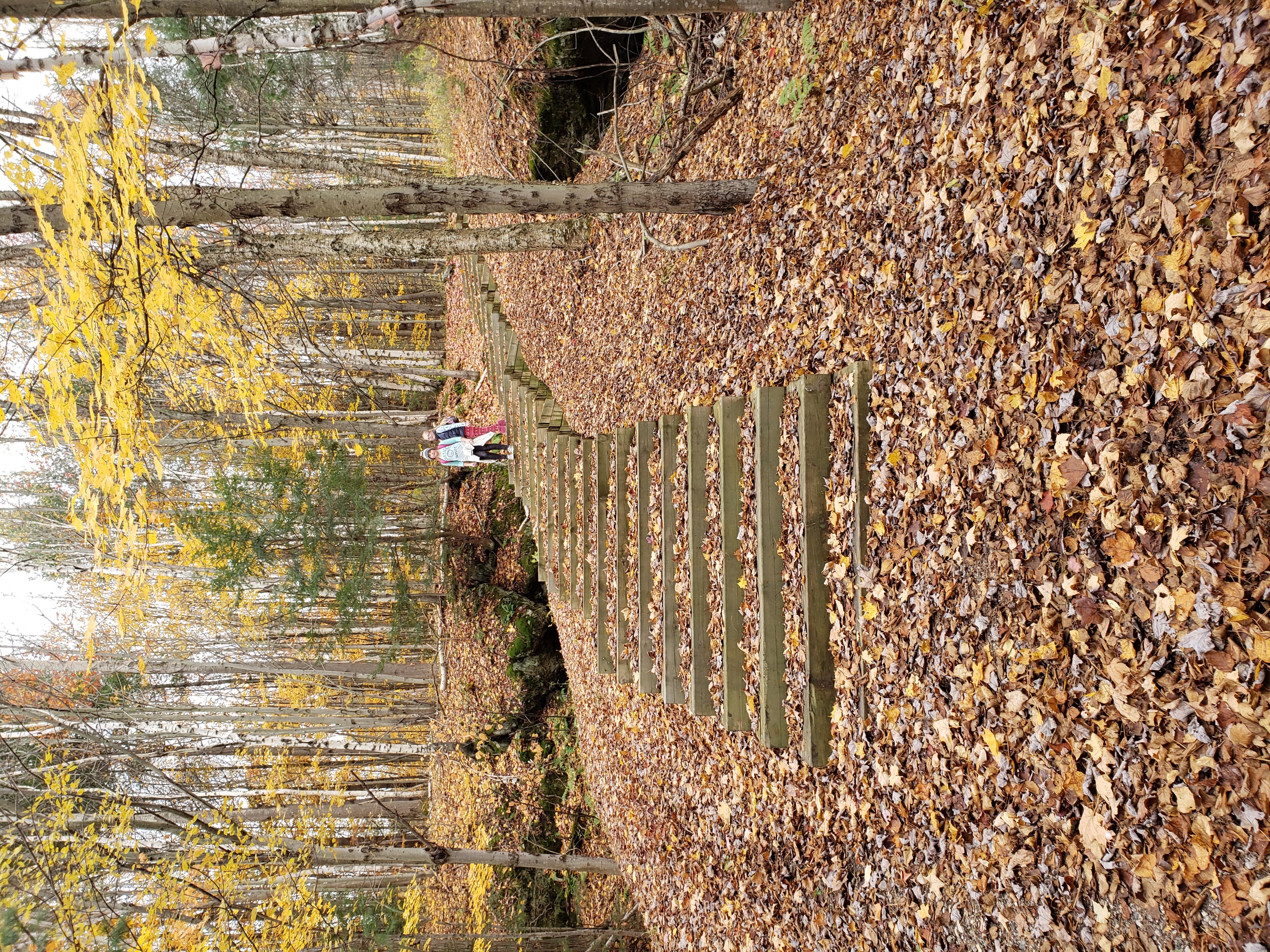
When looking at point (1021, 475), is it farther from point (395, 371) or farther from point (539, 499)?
point (395, 371)

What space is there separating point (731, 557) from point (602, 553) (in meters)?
2.37

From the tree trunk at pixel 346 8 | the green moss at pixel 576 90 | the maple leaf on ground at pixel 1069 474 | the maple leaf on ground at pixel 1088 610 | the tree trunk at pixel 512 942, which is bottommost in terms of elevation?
the tree trunk at pixel 512 942

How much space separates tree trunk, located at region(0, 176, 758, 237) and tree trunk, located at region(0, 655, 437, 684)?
9400 millimetres

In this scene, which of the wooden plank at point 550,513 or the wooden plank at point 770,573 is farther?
the wooden plank at point 550,513

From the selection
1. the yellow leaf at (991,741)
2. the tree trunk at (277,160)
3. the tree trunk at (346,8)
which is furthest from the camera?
the tree trunk at (277,160)

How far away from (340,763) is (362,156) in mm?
12766

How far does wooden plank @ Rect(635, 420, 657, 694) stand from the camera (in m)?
5.78

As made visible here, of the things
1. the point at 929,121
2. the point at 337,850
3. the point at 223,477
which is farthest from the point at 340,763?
the point at 929,121

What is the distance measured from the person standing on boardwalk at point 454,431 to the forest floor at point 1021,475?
6.13m

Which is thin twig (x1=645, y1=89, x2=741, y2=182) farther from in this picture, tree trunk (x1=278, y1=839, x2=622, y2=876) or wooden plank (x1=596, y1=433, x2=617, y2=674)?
tree trunk (x1=278, y1=839, x2=622, y2=876)

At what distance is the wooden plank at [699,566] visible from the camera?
4.84 meters

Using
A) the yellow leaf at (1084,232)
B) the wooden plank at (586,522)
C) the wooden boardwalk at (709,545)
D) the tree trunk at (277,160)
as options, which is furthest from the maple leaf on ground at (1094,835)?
the tree trunk at (277,160)

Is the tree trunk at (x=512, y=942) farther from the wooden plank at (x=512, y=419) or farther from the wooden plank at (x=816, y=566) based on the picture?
the wooden plank at (x=512, y=419)

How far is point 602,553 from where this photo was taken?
22.1 feet
